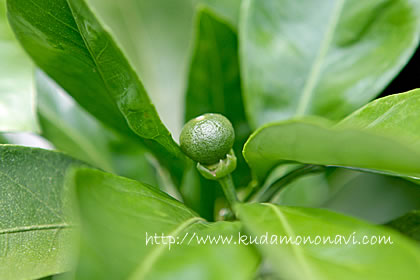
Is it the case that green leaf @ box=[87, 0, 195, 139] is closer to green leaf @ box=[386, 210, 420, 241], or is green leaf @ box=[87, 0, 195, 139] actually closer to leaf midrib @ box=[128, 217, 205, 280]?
green leaf @ box=[386, 210, 420, 241]

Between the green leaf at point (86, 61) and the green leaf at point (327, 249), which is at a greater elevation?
the green leaf at point (86, 61)

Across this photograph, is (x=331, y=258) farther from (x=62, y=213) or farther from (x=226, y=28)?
(x=226, y=28)

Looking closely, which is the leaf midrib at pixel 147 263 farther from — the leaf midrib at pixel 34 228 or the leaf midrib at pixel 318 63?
the leaf midrib at pixel 318 63

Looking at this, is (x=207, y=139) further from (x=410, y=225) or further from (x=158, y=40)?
(x=158, y=40)

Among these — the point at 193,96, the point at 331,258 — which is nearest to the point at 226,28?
the point at 193,96

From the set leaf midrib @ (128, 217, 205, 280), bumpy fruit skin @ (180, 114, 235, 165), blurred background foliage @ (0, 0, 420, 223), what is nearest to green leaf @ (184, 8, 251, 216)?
blurred background foliage @ (0, 0, 420, 223)

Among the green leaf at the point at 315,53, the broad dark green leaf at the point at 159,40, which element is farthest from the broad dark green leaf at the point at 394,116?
the broad dark green leaf at the point at 159,40
